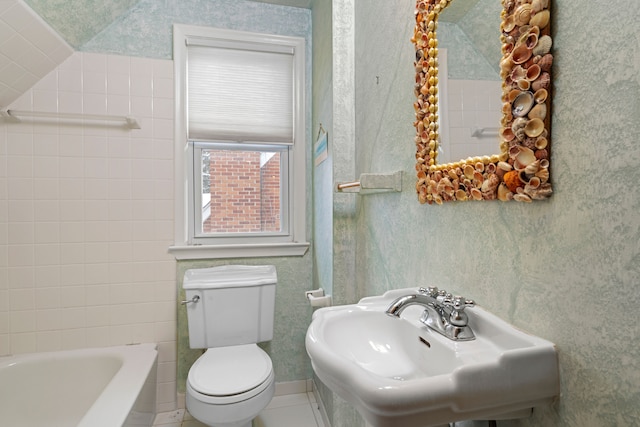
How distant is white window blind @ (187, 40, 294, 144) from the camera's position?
2020 millimetres

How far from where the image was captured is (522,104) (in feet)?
2.06

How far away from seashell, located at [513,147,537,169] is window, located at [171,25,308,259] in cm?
161

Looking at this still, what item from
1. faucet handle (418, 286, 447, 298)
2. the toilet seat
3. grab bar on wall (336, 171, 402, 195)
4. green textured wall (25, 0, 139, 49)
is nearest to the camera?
faucet handle (418, 286, 447, 298)

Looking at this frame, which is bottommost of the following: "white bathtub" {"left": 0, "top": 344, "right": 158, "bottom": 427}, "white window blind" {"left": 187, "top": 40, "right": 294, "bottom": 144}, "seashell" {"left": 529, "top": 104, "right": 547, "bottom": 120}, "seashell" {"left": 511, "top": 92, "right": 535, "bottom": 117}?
"white bathtub" {"left": 0, "top": 344, "right": 158, "bottom": 427}

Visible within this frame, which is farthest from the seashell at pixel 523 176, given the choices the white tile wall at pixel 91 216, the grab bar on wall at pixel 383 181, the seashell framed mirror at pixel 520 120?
the white tile wall at pixel 91 216

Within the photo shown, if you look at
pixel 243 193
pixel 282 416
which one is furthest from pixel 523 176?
pixel 282 416

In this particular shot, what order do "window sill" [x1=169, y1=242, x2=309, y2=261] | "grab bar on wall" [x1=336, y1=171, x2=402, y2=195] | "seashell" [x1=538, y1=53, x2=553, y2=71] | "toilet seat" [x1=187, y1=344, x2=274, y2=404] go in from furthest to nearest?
1. "window sill" [x1=169, y1=242, x2=309, y2=261]
2. "toilet seat" [x1=187, y1=344, x2=274, y2=404]
3. "grab bar on wall" [x1=336, y1=171, x2=402, y2=195]
4. "seashell" [x1=538, y1=53, x2=553, y2=71]

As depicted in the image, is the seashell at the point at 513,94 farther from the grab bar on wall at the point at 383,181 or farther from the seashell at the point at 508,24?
the grab bar on wall at the point at 383,181

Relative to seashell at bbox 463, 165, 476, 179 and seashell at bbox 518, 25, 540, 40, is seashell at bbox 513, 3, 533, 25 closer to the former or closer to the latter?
seashell at bbox 518, 25, 540, 40

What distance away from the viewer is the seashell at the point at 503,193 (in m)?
0.66

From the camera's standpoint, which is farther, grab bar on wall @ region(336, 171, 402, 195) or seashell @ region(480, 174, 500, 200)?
grab bar on wall @ region(336, 171, 402, 195)

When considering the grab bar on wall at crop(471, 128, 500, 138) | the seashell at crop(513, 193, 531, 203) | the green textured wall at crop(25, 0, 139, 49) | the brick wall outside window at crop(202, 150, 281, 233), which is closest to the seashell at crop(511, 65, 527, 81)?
Answer: the grab bar on wall at crop(471, 128, 500, 138)

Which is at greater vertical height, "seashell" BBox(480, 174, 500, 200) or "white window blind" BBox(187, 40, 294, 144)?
"white window blind" BBox(187, 40, 294, 144)

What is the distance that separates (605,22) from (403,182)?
0.70 m
